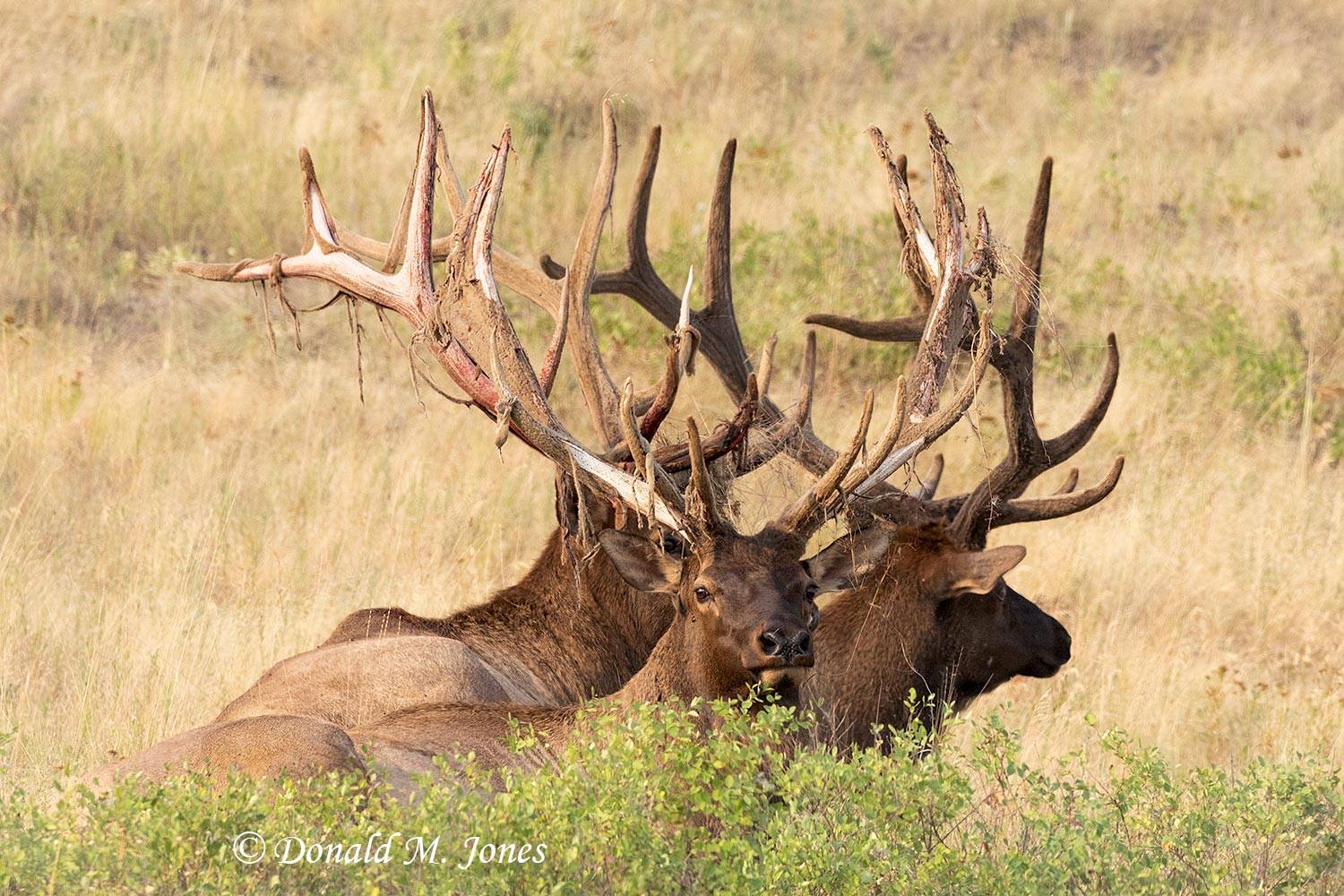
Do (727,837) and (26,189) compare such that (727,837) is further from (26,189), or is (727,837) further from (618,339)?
(26,189)

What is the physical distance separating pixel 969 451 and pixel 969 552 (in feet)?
13.0

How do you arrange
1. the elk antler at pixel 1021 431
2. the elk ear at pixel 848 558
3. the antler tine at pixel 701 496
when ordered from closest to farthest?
the antler tine at pixel 701 496 → the elk ear at pixel 848 558 → the elk antler at pixel 1021 431

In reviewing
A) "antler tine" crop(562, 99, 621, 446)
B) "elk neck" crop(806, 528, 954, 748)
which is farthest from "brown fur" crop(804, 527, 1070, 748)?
"antler tine" crop(562, 99, 621, 446)

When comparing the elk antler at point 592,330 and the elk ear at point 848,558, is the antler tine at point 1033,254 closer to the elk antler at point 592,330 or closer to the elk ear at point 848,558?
the elk antler at point 592,330

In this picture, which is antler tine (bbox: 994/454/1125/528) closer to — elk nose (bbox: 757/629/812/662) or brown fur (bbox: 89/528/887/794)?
brown fur (bbox: 89/528/887/794)

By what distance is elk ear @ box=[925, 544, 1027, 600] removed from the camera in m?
6.27

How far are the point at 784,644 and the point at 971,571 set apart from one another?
1339 millimetres

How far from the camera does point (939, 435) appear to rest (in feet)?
19.6

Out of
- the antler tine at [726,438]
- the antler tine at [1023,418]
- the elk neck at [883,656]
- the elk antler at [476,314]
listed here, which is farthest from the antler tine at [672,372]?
the antler tine at [1023,418]

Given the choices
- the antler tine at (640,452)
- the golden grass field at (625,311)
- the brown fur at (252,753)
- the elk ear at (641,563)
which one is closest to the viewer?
the brown fur at (252,753)

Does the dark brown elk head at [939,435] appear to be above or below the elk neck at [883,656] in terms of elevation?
above

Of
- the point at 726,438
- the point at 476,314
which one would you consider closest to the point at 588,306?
the point at 476,314

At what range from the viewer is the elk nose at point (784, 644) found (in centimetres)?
529

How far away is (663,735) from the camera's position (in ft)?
16.6
